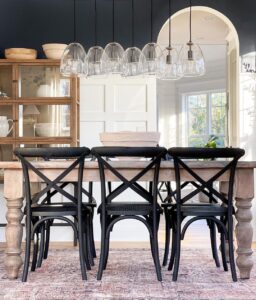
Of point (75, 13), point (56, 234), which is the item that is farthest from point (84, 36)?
point (56, 234)

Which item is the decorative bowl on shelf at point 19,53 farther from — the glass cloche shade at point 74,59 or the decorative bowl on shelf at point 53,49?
the glass cloche shade at point 74,59

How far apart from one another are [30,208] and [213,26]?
4.38m

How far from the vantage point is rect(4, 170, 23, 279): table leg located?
350 cm

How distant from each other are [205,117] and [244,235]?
6.88m

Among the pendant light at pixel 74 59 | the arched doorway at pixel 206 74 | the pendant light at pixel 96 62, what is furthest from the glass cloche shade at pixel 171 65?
the arched doorway at pixel 206 74

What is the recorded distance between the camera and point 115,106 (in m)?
5.60

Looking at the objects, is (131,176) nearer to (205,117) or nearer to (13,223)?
(13,223)

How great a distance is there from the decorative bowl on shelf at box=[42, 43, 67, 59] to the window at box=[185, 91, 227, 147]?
5.28 meters

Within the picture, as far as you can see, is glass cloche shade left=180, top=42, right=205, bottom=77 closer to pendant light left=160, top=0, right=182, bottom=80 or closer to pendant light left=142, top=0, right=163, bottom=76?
pendant light left=160, top=0, right=182, bottom=80

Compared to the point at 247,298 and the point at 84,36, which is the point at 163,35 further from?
the point at 247,298

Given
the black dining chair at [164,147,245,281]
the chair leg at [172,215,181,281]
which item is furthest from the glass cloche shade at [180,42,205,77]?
the chair leg at [172,215,181,281]

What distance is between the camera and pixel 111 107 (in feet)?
18.4

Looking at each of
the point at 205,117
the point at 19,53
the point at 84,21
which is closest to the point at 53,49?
the point at 19,53

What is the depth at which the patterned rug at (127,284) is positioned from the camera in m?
3.12
